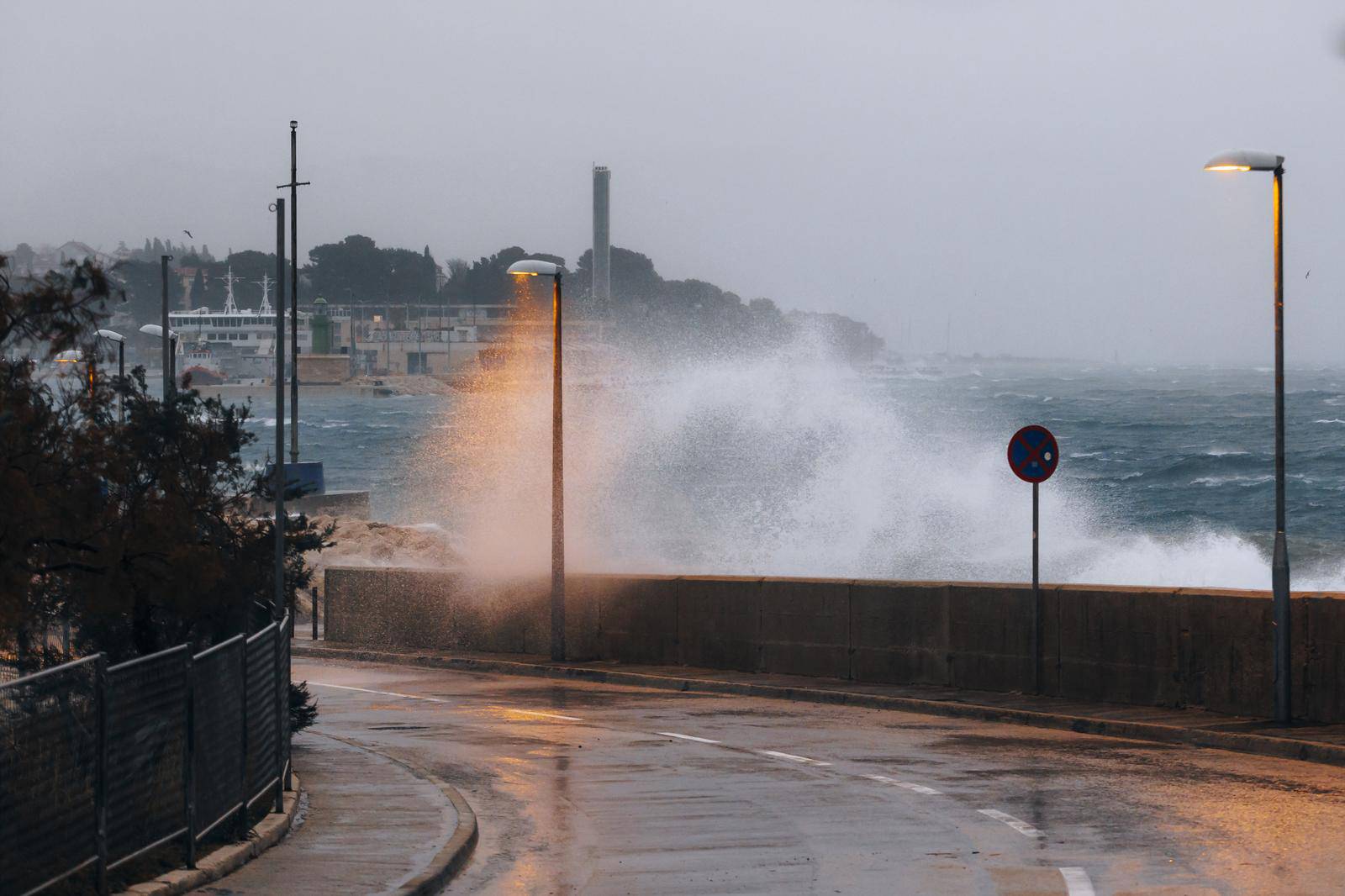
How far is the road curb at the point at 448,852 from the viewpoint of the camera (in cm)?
1042

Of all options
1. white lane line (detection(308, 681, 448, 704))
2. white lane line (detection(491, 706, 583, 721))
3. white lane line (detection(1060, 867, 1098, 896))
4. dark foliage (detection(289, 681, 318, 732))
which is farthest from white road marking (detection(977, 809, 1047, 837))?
white lane line (detection(308, 681, 448, 704))

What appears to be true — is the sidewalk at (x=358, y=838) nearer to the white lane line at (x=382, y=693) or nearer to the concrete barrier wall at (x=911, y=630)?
the white lane line at (x=382, y=693)

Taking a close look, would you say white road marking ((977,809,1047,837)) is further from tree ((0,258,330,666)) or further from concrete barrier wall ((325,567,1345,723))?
tree ((0,258,330,666))

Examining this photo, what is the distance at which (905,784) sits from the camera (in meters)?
15.0

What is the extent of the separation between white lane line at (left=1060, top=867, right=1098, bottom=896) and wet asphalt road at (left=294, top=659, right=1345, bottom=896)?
2cm

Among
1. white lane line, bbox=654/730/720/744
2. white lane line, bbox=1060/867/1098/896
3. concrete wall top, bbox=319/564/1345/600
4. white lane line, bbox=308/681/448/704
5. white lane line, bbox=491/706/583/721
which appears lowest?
white lane line, bbox=308/681/448/704

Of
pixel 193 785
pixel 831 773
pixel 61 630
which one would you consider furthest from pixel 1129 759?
pixel 61 630

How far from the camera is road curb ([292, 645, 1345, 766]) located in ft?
55.1

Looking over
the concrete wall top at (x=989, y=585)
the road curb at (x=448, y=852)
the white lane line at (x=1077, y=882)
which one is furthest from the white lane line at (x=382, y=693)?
the white lane line at (x=1077, y=882)

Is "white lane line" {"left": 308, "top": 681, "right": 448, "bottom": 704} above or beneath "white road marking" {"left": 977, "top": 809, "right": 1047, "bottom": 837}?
beneath

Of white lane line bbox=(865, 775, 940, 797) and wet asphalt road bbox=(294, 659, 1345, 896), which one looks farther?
white lane line bbox=(865, 775, 940, 797)

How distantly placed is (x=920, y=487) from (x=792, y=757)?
193 ft

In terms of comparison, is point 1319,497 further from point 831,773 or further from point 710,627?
point 831,773

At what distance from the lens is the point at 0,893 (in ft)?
25.8
